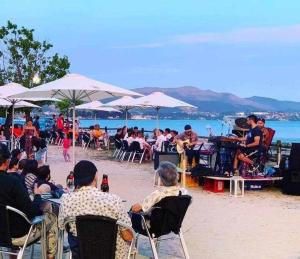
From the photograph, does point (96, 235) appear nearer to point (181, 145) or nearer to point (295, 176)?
point (295, 176)

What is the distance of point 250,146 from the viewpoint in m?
11.7

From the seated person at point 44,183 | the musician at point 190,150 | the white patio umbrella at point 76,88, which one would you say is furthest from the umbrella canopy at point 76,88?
the seated person at point 44,183

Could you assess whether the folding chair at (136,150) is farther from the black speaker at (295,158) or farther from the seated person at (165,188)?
the seated person at (165,188)

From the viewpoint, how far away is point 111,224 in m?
4.06

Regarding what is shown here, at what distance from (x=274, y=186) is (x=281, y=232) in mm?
4736

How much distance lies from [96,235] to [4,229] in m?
0.92

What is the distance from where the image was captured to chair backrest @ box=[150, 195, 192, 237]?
5297 millimetres

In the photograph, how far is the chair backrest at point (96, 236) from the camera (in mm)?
4055

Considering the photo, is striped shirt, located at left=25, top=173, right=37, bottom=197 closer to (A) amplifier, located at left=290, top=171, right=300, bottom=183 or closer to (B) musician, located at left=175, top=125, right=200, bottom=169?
(A) amplifier, located at left=290, top=171, right=300, bottom=183

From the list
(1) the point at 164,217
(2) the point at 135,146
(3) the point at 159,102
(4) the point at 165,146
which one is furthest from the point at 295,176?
(3) the point at 159,102

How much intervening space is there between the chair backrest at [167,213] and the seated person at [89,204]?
33.8 inches

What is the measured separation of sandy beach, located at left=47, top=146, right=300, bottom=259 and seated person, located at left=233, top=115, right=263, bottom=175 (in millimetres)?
670

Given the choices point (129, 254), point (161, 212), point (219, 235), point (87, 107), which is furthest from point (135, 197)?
point (87, 107)

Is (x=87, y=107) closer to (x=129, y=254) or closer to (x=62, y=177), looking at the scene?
(x=62, y=177)
